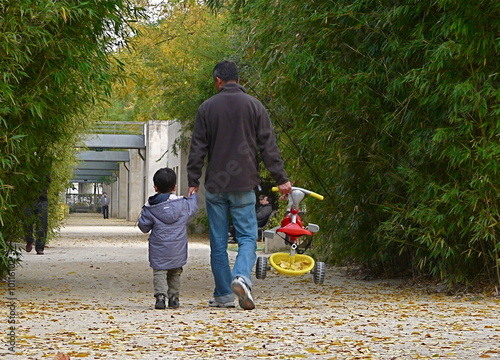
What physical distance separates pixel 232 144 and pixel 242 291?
3.84ft

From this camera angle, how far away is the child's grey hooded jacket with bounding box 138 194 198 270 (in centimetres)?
770

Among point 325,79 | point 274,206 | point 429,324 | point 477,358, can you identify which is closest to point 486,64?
point 325,79

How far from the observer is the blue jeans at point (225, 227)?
25.2 ft

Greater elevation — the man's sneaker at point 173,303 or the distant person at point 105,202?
the distant person at point 105,202

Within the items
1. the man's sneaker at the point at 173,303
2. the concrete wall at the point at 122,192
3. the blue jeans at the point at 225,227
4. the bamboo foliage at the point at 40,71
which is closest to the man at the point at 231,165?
the blue jeans at the point at 225,227

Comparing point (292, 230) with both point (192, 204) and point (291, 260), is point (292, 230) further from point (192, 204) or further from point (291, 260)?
point (192, 204)

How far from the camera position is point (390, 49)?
9.21m

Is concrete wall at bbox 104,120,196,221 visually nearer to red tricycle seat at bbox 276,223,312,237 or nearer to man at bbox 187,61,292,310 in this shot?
red tricycle seat at bbox 276,223,312,237

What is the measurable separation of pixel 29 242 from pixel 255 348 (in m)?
12.0

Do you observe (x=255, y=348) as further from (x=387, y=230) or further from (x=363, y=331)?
(x=387, y=230)

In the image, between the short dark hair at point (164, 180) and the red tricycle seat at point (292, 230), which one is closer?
the short dark hair at point (164, 180)

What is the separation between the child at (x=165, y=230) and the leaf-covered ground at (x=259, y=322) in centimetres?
30

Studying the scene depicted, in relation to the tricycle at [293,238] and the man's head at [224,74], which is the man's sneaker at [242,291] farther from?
the man's head at [224,74]

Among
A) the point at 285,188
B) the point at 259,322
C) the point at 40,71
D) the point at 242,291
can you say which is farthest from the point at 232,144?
the point at 40,71
